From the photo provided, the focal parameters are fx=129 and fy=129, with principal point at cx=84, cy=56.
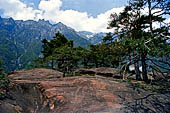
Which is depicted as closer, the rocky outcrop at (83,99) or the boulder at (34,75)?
the rocky outcrop at (83,99)

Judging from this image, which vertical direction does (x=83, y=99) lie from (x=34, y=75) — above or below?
below

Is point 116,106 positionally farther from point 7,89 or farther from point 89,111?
point 7,89

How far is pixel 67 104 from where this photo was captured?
15.8ft

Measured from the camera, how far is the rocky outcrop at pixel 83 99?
4.47 m

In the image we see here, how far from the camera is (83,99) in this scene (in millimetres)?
4988

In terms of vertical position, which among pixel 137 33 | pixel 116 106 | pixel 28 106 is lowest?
pixel 28 106

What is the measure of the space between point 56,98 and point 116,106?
233 centimetres

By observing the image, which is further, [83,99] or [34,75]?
[34,75]

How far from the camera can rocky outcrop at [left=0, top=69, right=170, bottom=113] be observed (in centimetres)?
447

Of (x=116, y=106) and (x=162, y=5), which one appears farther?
(x=162, y=5)

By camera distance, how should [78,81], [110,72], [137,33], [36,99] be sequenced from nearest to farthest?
[36,99] < [78,81] < [137,33] < [110,72]

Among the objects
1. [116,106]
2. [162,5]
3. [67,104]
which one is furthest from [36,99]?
[162,5]

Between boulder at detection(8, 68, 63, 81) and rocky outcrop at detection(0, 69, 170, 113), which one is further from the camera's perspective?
boulder at detection(8, 68, 63, 81)

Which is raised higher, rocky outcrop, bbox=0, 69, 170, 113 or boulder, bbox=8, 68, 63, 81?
boulder, bbox=8, 68, 63, 81
